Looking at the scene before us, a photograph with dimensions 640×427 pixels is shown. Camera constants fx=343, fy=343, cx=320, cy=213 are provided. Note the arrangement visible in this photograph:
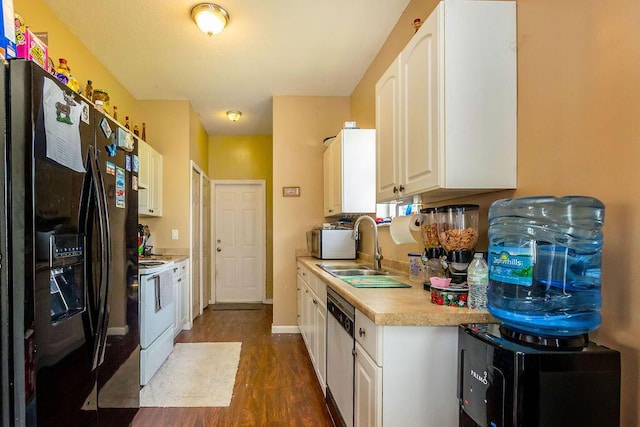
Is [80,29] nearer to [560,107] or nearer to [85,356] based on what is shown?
[85,356]

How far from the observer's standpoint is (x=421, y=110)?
157cm

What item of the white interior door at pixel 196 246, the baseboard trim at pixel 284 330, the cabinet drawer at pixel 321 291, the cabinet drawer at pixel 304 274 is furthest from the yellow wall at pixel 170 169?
the cabinet drawer at pixel 321 291

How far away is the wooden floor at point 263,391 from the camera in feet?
6.95

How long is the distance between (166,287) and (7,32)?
228cm

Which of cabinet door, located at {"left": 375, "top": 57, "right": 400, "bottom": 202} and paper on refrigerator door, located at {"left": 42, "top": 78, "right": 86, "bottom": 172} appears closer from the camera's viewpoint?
paper on refrigerator door, located at {"left": 42, "top": 78, "right": 86, "bottom": 172}

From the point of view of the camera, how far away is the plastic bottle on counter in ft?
4.22

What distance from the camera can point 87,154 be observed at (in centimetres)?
148

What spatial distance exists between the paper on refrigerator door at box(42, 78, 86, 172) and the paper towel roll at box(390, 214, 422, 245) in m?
1.62

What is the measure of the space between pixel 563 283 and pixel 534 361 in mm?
266

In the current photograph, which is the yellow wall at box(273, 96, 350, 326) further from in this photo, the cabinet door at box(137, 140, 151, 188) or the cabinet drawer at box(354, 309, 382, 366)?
the cabinet drawer at box(354, 309, 382, 366)

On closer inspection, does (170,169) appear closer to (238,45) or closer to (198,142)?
(198,142)

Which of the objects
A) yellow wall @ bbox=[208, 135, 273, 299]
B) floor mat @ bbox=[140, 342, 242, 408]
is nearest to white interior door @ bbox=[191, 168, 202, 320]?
yellow wall @ bbox=[208, 135, 273, 299]

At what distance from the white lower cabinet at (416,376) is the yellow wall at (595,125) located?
47cm

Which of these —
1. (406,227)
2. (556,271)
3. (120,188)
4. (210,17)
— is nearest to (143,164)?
(210,17)
